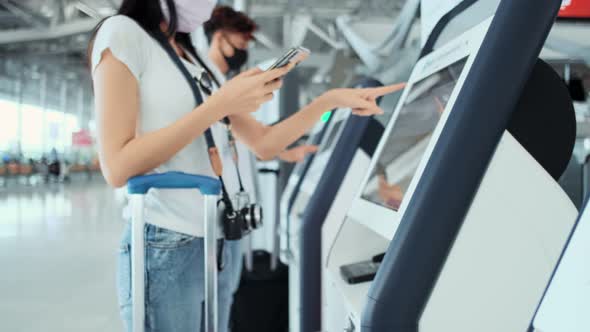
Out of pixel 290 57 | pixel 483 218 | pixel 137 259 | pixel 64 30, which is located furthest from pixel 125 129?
pixel 64 30

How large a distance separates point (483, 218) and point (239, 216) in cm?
65

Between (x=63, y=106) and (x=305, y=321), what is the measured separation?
22909 millimetres

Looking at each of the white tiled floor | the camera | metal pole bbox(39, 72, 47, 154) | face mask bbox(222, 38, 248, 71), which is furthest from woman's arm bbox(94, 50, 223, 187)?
metal pole bbox(39, 72, 47, 154)

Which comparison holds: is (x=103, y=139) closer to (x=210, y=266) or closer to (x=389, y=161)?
(x=210, y=266)

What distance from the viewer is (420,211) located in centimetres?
62

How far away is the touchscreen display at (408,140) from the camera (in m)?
0.87

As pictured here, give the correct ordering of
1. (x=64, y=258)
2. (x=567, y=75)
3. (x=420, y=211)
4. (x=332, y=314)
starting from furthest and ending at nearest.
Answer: (x=64, y=258)
(x=567, y=75)
(x=332, y=314)
(x=420, y=211)

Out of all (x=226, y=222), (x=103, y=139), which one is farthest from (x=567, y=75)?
(x=103, y=139)

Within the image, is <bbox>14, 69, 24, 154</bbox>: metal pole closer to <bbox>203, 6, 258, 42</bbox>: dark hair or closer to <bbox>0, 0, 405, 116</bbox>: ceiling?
<bbox>0, 0, 405, 116</bbox>: ceiling

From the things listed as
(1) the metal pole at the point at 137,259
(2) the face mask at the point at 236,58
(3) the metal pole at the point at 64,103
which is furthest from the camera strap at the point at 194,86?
(3) the metal pole at the point at 64,103

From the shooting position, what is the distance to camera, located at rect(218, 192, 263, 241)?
43.8 inches

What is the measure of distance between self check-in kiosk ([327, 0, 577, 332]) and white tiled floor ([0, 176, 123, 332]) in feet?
9.05

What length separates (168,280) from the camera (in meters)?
0.99

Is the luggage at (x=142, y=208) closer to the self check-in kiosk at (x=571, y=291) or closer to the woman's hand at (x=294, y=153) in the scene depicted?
the self check-in kiosk at (x=571, y=291)
